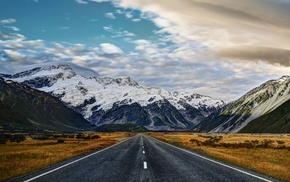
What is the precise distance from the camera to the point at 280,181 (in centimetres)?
1723

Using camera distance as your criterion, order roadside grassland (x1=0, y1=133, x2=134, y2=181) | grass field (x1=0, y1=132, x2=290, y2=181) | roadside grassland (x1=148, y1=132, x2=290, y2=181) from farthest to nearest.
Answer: roadside grassland (x1=148, y1=132, x2=290, y2=181), grass field (x1=0, y1=132, x2=290, y2=181), roadside grassland (x1=0, y1=133, x2=134, y2=181)

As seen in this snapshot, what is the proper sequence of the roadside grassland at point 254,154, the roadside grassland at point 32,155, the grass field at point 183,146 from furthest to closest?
the roadside grassland at point 254,154 < the grass field at point 183,146 < the roadside grassland at point 32,155

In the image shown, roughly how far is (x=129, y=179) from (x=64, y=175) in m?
3.94

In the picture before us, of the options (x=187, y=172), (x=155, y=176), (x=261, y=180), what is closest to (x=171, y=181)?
(x=155, y=176)

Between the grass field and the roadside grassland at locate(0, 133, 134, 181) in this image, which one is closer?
the roadside grassland at locate(0, 133, 134, 181)

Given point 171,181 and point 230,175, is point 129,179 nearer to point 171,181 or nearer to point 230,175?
point 171,181

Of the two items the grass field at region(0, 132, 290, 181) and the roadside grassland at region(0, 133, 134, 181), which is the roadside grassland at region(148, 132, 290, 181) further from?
the roadside grassland at region(0, 133, 134, 181)

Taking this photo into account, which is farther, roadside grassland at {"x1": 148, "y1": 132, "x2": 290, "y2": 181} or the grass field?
roadside grassland at {"x1": 148, "y1": 132, "x2": 290, "y2": 181}

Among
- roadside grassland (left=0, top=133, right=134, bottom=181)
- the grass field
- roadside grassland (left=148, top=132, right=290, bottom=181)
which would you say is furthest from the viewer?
roadside grassland (left=148, top=132, right=290, bottom=181)

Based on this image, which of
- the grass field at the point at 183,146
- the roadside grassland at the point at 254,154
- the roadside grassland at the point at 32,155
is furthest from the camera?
the roadside grassland at the point at 254,154

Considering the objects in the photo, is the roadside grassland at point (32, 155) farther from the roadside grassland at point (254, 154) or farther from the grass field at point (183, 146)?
the roadside grassland at point (254, 154)

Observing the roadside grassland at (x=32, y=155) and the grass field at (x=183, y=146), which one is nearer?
the roadside grassland at (x=32, y=155)

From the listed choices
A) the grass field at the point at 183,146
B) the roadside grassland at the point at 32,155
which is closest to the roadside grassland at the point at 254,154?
the grass field at the point at 183,146

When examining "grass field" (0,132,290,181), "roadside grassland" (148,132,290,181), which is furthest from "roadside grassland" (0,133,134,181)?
"roadside grassland" (148,132,290,181)
